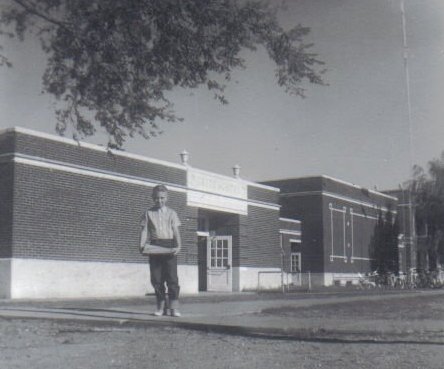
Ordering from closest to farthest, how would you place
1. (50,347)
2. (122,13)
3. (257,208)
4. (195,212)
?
(50,347) → (122,13) → (195,212) → (257,208)

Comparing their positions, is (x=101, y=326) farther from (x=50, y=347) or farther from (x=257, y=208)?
(x=257, y=208)

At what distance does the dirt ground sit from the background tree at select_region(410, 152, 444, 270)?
34.3 meters

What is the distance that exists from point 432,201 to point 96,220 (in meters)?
24.7

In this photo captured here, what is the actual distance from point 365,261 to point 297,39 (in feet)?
117

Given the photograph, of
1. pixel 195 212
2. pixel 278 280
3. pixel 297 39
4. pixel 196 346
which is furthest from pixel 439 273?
pixel 196 346

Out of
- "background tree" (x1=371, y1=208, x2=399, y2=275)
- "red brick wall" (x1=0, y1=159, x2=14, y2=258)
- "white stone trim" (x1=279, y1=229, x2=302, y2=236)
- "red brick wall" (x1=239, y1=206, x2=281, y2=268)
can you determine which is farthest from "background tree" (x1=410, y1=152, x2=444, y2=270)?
"red brick wall" (x1=0, y1=159, x2=14, y2=258)

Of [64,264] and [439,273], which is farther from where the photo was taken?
[439,273]

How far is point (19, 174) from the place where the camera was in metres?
18.3

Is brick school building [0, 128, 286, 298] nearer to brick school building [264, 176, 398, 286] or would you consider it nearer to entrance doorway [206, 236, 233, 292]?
entrance doorway [206, 236, 233, 292]

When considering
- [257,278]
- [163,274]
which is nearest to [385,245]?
[257,278]

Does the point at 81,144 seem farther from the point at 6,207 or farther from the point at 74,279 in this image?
the point at 74,279

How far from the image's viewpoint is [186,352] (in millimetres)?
5301

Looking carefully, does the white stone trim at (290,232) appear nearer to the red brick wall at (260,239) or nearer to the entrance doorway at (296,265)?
the entrance doorway at (296,265)

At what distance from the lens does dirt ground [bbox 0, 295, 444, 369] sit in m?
4.75
